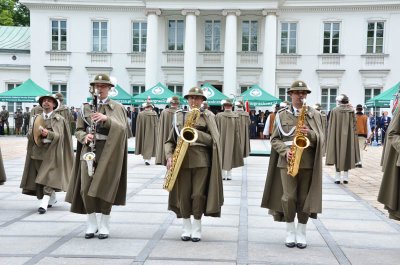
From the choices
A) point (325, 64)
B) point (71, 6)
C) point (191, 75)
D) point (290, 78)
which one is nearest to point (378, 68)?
point (325, 64)

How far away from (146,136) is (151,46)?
57.3ft

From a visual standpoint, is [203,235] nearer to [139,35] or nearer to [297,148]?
[297,148]

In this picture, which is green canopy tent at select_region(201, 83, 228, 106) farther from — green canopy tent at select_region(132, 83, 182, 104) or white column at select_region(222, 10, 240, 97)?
white column at select_region(222, 10, 240, 97)

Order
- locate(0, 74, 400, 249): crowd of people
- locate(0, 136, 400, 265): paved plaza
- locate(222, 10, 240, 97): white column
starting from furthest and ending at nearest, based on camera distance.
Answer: locate(222, 10, 240, 97): white column, locate(0, 74, 400, 249): crowd of people, locate(0, 136, 400, 265): paved plaza

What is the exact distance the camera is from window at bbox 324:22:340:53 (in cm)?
3469

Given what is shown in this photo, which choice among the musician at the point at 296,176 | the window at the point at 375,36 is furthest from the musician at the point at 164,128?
the window at the point at 375,36

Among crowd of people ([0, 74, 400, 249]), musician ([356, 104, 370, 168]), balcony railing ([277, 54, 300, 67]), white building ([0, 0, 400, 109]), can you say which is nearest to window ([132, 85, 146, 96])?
white building ([0, 0, 400, 109])

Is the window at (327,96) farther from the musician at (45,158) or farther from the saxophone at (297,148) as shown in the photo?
the saxophone at (297,148)

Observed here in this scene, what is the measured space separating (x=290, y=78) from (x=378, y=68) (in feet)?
18.8

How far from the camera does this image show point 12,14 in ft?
180

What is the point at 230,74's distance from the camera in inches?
1341

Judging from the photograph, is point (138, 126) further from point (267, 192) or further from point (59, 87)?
point (59, 87)

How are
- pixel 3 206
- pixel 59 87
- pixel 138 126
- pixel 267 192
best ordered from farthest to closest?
pixel 59 87
pixel 138 126
pixel 3 206
pixel 267 192

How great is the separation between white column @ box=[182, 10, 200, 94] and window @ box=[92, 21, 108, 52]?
5.85 meters
